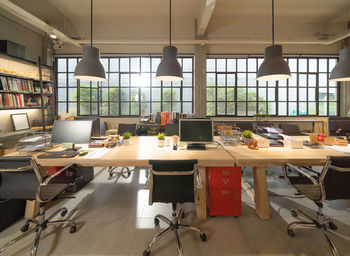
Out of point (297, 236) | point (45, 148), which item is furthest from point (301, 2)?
point (45, 148)

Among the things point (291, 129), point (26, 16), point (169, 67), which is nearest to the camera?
point (169, 67)

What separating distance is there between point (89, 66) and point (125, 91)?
158 inches

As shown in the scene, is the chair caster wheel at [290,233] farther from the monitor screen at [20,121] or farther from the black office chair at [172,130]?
the monitor screen at [20,121]

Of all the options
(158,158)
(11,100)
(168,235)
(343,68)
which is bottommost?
(168,235)

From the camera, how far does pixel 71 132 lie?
2.66 meters

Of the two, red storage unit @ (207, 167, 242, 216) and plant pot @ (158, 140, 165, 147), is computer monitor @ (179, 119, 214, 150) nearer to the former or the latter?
plant pot @ (158, 140, 165, 147)

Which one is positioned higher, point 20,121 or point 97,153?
point 20,121

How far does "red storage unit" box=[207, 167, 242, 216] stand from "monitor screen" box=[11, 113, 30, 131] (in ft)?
17.3

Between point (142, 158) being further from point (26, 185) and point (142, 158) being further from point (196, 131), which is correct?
point (26, 185)

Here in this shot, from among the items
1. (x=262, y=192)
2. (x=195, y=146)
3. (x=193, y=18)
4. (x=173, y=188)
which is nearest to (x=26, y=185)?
(x=173, y=188)

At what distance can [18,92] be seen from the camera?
4.70 meters

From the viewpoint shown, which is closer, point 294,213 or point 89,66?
point 294,213

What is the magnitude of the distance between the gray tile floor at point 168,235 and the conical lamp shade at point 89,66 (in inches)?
75.5

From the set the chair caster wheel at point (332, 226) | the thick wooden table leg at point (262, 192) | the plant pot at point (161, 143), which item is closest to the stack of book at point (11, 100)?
the plant pot at point (161, 143)
